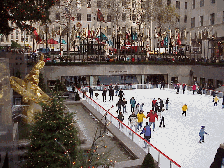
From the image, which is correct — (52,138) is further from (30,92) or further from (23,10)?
(23,10)

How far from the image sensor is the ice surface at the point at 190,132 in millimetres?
11164

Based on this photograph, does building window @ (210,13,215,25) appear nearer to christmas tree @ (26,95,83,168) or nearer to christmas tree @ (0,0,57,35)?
christmas tree @ (0,0,57,35)

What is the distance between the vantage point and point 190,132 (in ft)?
48.0

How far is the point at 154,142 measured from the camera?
12.9 meters

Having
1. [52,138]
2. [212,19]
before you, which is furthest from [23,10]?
[212,19]

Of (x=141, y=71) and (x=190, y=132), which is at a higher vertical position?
(x=141, y=71)

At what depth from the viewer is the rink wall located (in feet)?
105

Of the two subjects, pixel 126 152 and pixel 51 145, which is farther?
pixel 126 152

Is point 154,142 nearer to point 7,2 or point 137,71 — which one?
point 7,2

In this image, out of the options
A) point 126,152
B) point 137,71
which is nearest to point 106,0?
point 137,71

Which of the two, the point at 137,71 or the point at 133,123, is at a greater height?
the point at 137,71

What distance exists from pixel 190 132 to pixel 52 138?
9245mm

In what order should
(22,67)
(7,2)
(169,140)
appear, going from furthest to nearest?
(22,67)
(169,140)
(7,2)

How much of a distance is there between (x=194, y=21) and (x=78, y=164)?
43627 millimetres
